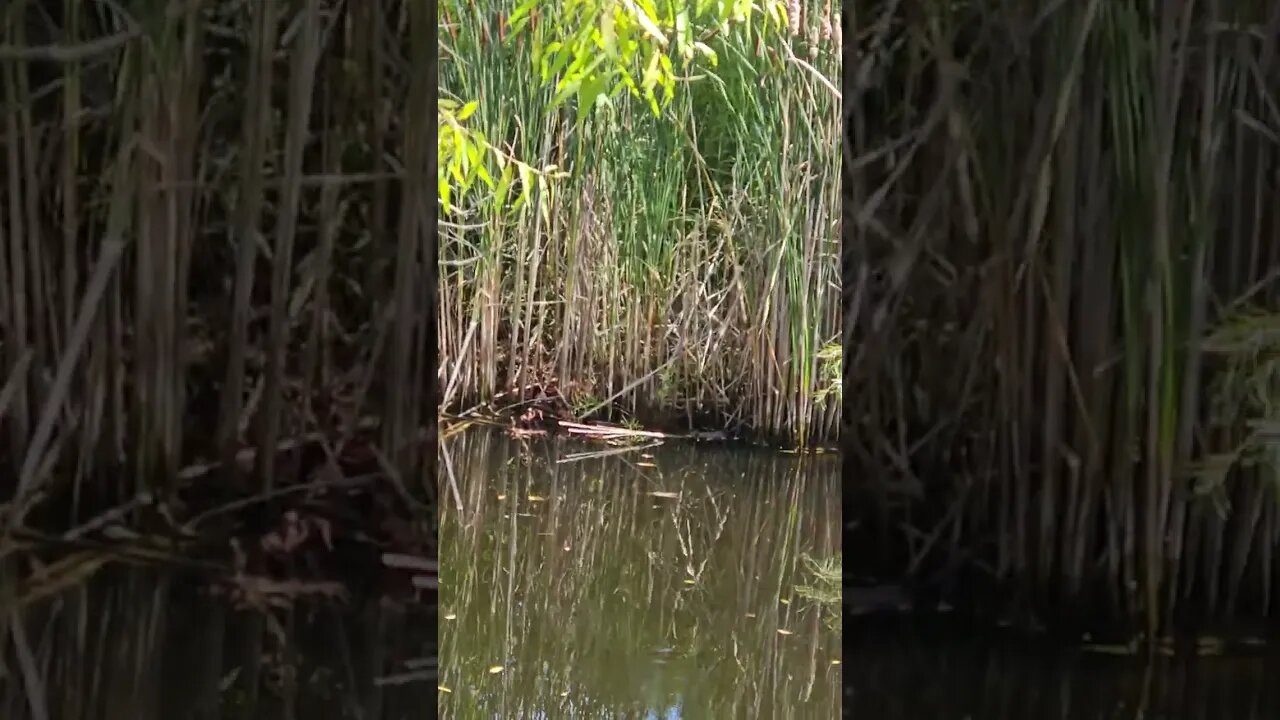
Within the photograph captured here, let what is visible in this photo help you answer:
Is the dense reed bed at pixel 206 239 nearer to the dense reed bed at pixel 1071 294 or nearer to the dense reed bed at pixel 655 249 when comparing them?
the dense reed bed at pixel 1071 294

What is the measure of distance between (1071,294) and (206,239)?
544 millimetres

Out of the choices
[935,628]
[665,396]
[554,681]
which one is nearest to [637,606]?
[554,681]

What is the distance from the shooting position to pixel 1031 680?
660 millimetres

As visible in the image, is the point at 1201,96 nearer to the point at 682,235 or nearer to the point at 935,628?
the point at 935,628

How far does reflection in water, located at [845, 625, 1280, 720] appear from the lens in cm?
66

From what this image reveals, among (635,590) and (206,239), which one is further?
(635,590)

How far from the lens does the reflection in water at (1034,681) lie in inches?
25.8

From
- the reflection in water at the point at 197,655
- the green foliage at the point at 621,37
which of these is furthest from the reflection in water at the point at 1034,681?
the green foliage at the point at 621,37

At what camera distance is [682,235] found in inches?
87.4

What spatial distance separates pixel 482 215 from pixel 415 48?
1611mm

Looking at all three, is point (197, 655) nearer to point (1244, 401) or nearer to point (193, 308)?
point (193, 308)

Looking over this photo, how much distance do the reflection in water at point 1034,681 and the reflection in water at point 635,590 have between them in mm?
385

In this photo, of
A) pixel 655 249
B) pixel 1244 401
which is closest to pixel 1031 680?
pixel 1244 401

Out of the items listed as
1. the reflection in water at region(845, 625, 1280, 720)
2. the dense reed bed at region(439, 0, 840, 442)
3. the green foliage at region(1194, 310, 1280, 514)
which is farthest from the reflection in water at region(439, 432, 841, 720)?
the green foliage at region(1194, 310, 1280, 514)
